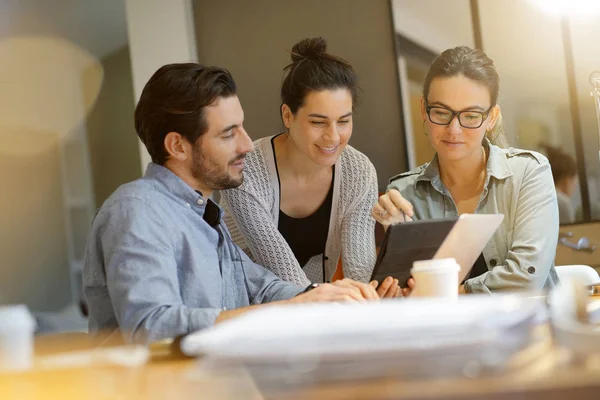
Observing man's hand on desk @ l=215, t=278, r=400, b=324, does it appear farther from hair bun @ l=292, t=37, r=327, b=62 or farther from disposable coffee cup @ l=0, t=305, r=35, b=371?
hair bun @ l=292, t=37, r=327, b=62

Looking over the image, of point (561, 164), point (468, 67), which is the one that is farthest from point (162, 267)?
point (561, 164)

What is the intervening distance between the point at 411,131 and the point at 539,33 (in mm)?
621

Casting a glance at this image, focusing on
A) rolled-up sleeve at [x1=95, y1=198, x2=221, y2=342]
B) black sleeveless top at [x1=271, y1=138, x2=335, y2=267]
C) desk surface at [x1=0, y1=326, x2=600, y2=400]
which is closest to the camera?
desk surface at [x1=0, y1=326, x2=600, y2=400]

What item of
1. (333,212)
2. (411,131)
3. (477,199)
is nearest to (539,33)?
(411,131)

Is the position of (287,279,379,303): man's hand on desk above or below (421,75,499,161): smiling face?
below

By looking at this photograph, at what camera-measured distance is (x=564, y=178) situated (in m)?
2.93

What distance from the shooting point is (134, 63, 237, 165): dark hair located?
1.85m

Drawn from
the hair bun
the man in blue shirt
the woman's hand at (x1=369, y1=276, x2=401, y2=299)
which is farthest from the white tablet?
the hair bun

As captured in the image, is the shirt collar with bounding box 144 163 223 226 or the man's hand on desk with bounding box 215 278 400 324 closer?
the man's hand on desk with bounding box 215 278 400 324

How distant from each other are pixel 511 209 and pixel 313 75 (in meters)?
0.72

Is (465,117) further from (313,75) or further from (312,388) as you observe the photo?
(312,388)

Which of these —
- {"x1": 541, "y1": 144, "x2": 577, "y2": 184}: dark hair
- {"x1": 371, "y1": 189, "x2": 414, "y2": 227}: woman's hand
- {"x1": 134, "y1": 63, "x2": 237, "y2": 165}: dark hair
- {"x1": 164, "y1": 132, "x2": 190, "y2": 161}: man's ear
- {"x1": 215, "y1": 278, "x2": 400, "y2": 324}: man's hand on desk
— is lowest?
{"x1": 215, "y1": 278, "x2": 400, "y2": 324}: man's hand on desk

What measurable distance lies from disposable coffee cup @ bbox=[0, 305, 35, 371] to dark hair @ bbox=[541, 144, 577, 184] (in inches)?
92.2

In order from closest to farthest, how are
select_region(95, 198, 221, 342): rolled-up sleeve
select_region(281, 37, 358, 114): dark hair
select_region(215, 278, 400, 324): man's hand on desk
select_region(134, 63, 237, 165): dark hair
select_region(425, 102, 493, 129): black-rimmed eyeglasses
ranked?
1. select_region(95, 198, 221, 342): rolled-up sleeve
2. select_region(215, 278, 400, 324): man's hand on desk
3. select_region(134, 63, 237, 165): dark hair
4. select_region(425, 102, 493, 129): black-rimmed eyeglasses
5. select_region(281, 37, 358, 114): dark hair
